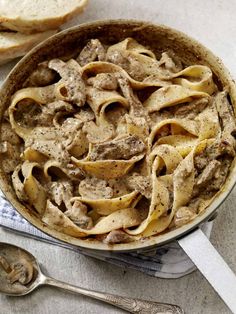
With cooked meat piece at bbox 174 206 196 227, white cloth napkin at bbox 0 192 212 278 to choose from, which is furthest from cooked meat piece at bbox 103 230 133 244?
white cloth napkin at bbox 0 192 212 278

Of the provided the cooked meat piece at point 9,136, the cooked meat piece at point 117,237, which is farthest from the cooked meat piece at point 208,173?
the cooked meat piece at point 9,136

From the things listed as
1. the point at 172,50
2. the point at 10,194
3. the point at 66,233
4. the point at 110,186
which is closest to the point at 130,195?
the point at 110,186

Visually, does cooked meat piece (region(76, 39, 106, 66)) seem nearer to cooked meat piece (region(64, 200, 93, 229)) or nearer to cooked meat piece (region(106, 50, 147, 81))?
cooked meat piece (region(106, 50, 147, 81))

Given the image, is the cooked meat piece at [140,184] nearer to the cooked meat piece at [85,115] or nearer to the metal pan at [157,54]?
the metal pan at [157,54]

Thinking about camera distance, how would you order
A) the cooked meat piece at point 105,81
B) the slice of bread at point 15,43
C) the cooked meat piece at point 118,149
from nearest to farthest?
the cooked meat piece at point 118,149 → the cooked meat piece at point 105,81 → the slice of bread at point 15,43

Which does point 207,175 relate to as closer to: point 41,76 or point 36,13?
point 41,76

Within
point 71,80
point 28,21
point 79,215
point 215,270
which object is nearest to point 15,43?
point 28,21

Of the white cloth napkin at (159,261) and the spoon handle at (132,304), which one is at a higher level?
the white cloth napkin at (159,261)

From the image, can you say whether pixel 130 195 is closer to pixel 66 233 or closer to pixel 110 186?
pixel 110 186
